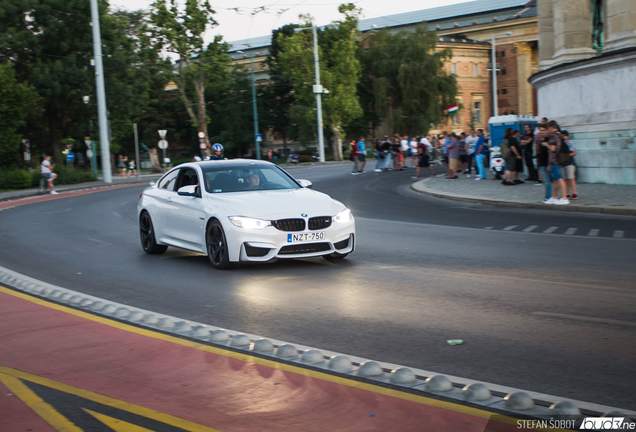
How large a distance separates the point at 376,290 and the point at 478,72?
9641 centimetres

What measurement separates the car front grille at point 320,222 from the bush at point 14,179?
34.9 m

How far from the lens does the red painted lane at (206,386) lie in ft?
14.5

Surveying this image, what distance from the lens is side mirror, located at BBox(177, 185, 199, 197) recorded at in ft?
36.1

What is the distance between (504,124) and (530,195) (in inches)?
365

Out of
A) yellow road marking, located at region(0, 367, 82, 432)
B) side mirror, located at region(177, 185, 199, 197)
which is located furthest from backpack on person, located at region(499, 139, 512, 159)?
yellow road marking, located at region(0, 367, 82, 432)

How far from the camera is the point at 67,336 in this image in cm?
684

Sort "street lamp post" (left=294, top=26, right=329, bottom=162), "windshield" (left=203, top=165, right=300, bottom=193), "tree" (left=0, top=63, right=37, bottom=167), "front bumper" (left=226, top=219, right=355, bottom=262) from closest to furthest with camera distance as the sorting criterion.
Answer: "front bumper" (left=226, top=219, right=355, bottom=262) → "windshield" (left=203, top=165, right=300, bottom=193) → "tree" (left=0, top=63, right=37, bottom=167) → "street lamp post" (left=294, top=26, right=329, bottom=162)

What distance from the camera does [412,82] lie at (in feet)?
252

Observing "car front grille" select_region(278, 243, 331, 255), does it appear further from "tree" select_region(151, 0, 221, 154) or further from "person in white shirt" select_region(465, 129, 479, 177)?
"tree" select_region(151, 0, 221, 154)

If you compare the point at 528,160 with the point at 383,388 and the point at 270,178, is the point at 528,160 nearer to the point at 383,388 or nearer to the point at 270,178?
the point at 270,178

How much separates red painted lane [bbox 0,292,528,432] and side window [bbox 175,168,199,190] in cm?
458

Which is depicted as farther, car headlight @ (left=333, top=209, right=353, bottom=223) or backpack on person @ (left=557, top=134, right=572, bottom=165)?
backpack on person @ (left=557, top=134, right=572, bottom=165)

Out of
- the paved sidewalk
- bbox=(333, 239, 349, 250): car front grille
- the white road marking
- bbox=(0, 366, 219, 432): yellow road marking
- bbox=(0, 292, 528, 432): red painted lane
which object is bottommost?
the paved sidewalk

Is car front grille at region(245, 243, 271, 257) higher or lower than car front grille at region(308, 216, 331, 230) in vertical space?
lower
